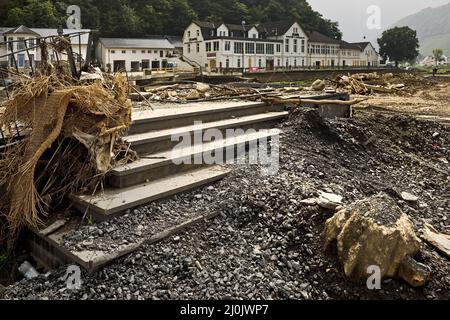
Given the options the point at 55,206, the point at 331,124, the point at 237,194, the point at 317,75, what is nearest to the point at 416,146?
the point at 331,124

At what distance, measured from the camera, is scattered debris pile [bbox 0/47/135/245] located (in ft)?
12.0

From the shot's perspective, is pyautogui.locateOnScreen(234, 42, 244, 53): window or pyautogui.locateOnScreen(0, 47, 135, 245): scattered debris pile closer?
pyautogui.locateOnScreen(0, 47, 135, 245): scattered debris pile

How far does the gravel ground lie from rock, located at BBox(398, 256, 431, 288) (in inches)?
2.2

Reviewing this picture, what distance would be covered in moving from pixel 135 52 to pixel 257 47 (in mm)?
17734

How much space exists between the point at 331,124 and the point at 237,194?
3291mm

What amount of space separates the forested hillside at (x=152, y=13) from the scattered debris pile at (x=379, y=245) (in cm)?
4110

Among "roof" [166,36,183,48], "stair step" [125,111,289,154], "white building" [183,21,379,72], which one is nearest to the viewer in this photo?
"stair step" [125,111,289,154]

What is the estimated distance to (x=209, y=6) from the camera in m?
69.1

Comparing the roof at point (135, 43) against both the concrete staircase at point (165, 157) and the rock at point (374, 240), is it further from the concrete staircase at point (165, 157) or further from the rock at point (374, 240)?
the rock at point (374, 240)

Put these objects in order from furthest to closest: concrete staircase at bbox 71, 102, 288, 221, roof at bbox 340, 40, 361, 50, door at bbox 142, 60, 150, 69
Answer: roof at bbox 340, 40, 361, 50 < door at bbox 142, 60, 150, 69 < concrete staircase at bbox 71, 102, 288, 221

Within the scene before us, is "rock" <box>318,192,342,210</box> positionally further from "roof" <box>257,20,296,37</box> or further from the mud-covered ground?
"roof" <box>257,20,296,37</box>

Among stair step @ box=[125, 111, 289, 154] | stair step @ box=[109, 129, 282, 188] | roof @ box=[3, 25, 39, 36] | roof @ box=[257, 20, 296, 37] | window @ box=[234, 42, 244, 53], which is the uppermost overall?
roof @ box=[257, 20, 296, 37]

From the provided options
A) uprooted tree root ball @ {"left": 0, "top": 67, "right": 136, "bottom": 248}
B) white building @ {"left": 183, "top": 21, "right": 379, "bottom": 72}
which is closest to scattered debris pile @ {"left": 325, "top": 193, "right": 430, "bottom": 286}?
uprooted tree root ball @ {"left": 0, "top": 67, "right": 136, "bottom": 248}
